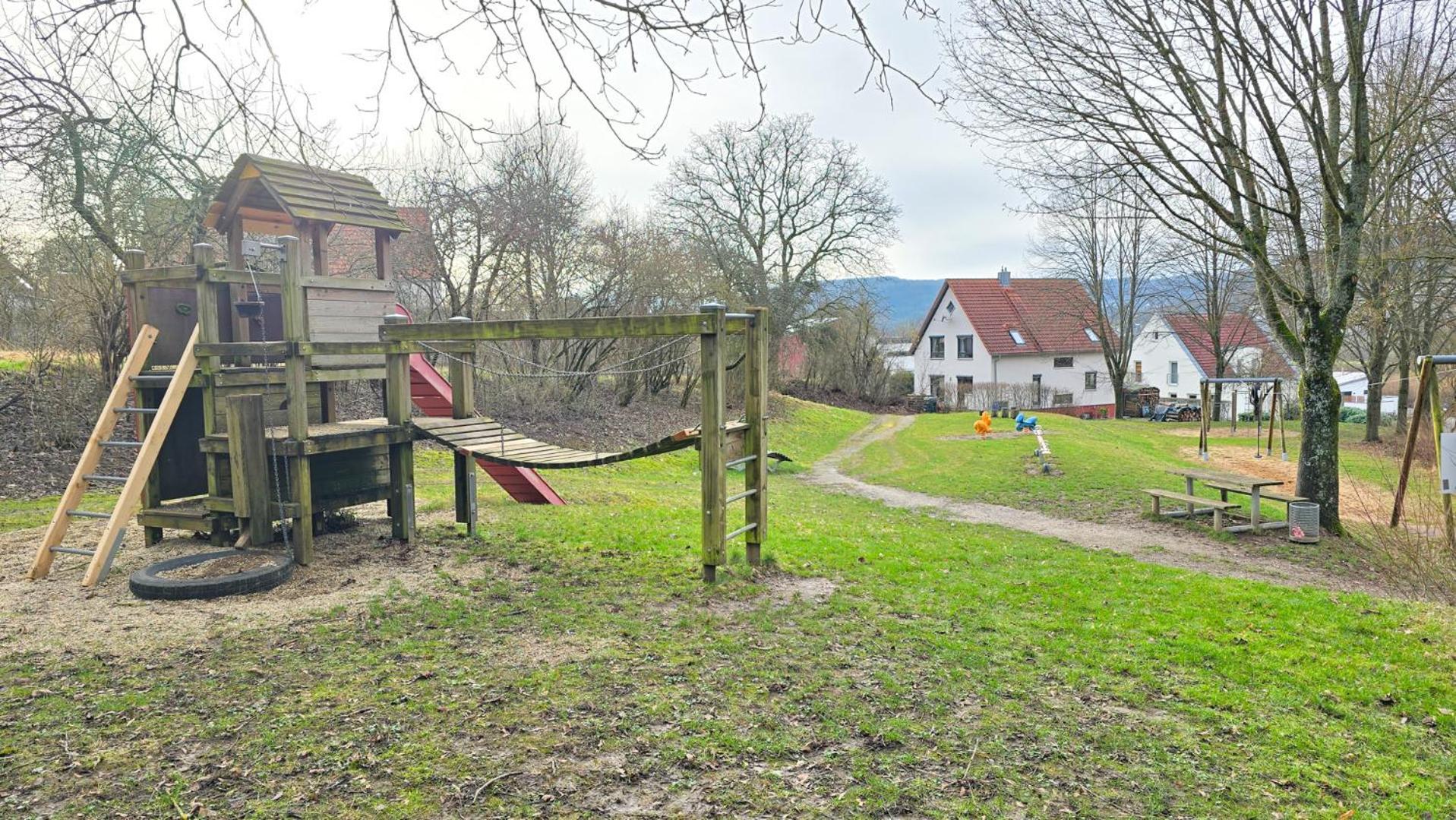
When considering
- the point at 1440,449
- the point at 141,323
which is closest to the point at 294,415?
the point at 141,323

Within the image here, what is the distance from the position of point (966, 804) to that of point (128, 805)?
321 centimetres

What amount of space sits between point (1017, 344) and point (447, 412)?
40.2m

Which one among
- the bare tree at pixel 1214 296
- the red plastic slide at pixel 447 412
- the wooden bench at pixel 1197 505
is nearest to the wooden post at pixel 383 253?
the red plastic slide at pixel 447 412

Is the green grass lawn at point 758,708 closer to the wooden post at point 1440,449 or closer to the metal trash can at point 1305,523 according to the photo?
the wooden post at point 1440,449

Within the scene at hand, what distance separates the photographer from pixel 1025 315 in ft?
157

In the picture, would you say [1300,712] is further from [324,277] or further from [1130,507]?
[1130,507]

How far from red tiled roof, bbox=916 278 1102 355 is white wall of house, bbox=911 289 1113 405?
391mm

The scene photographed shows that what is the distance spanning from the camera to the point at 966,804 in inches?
137

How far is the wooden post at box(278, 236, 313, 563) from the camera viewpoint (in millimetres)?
6891

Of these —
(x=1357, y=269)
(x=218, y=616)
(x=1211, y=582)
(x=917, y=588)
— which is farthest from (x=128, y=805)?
(x=1357, y=269)

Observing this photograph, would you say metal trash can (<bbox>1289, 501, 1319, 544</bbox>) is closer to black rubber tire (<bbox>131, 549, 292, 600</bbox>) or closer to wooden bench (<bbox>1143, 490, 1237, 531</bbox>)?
wooden bench (<bbox>1143, 490, 1237, 531</bbox>)

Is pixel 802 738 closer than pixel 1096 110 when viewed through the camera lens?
Yes

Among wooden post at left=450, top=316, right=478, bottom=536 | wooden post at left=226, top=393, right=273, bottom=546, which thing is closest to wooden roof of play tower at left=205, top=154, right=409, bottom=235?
wooden post at left=450, top=316, right=478, bottom=536

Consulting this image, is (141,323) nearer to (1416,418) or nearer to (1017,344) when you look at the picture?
(1416,418)
